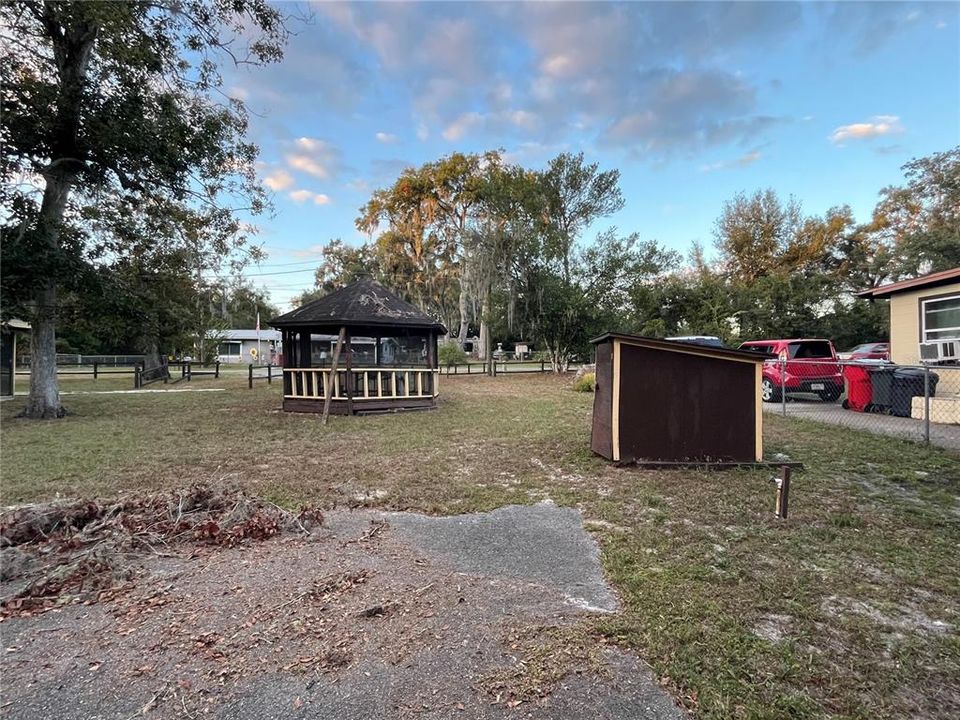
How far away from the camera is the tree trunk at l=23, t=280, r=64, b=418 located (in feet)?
33.4

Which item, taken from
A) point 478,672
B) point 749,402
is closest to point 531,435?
point 749,402

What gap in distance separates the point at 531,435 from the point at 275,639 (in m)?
6.03

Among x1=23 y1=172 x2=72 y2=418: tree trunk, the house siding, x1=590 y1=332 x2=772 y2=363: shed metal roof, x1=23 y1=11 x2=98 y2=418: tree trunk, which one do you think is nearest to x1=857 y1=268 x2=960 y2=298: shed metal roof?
the house siding

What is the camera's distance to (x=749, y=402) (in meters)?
5.74

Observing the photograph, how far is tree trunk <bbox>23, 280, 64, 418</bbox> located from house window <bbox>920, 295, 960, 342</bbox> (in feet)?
60.0

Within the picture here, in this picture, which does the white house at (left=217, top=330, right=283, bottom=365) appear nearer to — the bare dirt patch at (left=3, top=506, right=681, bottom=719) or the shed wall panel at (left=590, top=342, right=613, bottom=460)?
the shed wall panel at (left=590, top=342, right=613, bottom=460)

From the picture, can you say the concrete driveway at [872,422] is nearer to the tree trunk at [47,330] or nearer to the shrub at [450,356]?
the tree trunk at [47,330]

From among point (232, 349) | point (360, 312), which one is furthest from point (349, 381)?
point (232, 349)

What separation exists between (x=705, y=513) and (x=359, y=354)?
930 cm

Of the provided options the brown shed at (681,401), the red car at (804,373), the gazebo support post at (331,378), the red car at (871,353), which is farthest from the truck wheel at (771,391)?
the gazebo support post at (331,378)

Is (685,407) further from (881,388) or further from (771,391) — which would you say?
(771,391)

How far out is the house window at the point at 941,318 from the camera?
984 centimetres

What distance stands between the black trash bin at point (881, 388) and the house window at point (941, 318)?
1707 mm

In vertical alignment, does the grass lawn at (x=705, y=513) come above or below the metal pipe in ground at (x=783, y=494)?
below
